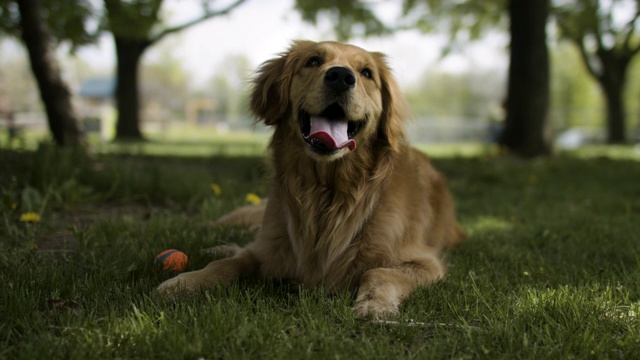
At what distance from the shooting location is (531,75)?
31.7 feet

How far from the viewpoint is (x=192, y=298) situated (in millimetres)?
2393

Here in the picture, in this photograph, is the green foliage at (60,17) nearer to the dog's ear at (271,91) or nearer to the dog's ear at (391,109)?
the dog's ear at (271,91)

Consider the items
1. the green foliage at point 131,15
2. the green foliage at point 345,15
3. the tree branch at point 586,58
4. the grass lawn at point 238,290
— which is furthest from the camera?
the tree branch at point 586,58

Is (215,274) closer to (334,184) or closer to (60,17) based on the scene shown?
(334,184)

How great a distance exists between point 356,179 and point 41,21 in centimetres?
482

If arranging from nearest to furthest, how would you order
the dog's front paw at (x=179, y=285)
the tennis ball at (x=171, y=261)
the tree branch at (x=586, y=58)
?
1. the dog's front paw at (x=179, y=285)
2. the tennis ball at (x=171, y=261)
3. the tree branch at (x=586, y=58)

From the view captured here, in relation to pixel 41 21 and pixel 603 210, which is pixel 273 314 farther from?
pixel 41 21

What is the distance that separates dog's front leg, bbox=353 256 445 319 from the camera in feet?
7.62

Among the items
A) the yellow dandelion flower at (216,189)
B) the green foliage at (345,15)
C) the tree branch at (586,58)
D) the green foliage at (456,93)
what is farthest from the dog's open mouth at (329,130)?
the green foliage at (456,93)

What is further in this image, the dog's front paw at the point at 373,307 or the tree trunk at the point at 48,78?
the tree trunk at the point at 48,78

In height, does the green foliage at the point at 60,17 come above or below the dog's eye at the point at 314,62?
above

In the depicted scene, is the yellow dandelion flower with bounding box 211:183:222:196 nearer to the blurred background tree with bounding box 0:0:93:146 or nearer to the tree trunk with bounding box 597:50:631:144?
the blurred background tree with bounding box 0:0:93:146

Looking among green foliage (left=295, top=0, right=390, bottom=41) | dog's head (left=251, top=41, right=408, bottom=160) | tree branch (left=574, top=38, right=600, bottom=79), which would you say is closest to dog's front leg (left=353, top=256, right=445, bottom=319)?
dog's head (left=251, top=41, right=408, bottom=160)

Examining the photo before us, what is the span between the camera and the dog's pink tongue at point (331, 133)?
2.74m
